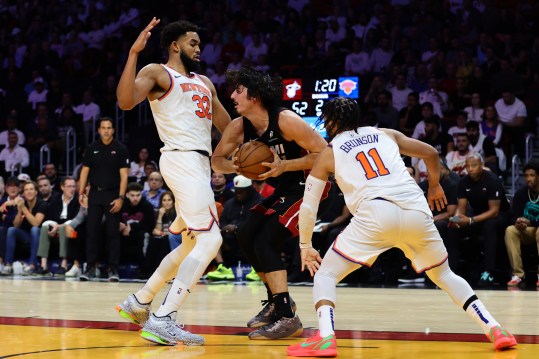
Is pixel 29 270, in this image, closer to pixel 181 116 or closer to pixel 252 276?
pixel 252 276

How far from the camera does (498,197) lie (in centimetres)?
1069

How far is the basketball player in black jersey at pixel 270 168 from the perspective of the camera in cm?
563

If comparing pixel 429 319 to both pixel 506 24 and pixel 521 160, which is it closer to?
pixel 521 160

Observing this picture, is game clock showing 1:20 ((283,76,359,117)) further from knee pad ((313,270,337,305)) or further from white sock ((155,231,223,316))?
knee pad ((313,270,337,305))

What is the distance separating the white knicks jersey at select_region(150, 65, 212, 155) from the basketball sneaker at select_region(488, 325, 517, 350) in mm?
2078

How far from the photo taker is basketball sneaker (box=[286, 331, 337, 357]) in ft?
15.1

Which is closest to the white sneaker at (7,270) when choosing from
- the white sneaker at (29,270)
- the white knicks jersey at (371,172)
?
the white sneaker at (29,270)

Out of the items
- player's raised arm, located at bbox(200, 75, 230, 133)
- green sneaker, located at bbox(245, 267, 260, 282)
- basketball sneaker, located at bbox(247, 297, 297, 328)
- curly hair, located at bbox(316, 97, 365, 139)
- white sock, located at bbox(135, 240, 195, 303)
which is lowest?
green sneaker, located at bbox(245, 267, 260, 282)

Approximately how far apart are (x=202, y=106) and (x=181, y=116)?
0.18 metres

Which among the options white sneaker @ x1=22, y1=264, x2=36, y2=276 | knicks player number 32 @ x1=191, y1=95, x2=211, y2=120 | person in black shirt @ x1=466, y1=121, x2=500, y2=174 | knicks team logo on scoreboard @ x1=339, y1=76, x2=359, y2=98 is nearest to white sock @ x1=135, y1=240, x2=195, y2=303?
knicks player number 32 @ x1=191, y1=95, x2=211, y2=120

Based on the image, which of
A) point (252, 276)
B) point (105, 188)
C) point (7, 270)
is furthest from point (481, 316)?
point (7, 270)

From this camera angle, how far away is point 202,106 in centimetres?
569

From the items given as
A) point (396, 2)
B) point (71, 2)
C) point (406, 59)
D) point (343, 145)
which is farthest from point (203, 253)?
point (71, 2)

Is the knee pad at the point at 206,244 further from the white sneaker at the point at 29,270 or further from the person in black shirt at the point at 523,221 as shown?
the white sneaker at the point at 29,270
